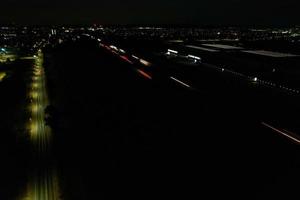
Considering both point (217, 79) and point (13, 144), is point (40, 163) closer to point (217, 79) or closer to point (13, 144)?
point (13, 144)

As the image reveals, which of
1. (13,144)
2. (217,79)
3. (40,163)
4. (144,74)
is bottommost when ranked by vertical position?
(144,74)

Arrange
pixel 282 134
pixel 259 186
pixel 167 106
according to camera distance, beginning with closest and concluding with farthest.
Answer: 1. pixel 259 186
2. pixel 282 134
3. pixel 167 106

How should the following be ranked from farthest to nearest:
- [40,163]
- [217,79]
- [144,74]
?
[144,74]
[217,79]
[40,163]

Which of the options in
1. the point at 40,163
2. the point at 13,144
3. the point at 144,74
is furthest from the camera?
the point at 144,74

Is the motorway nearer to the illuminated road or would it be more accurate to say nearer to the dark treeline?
the illuminated road

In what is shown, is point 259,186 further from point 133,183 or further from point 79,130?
point 79,130

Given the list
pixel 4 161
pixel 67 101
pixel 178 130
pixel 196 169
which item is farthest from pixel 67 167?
pixel 67 101

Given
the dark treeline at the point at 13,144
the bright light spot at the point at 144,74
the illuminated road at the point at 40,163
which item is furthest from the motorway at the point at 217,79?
the dark treeline at the point at 13,144

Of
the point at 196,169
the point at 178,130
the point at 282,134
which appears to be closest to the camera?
the point at 196,169

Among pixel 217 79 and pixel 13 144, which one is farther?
pixel 217 79

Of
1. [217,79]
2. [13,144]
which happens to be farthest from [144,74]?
[13,144]

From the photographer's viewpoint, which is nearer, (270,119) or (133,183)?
(133,183)
